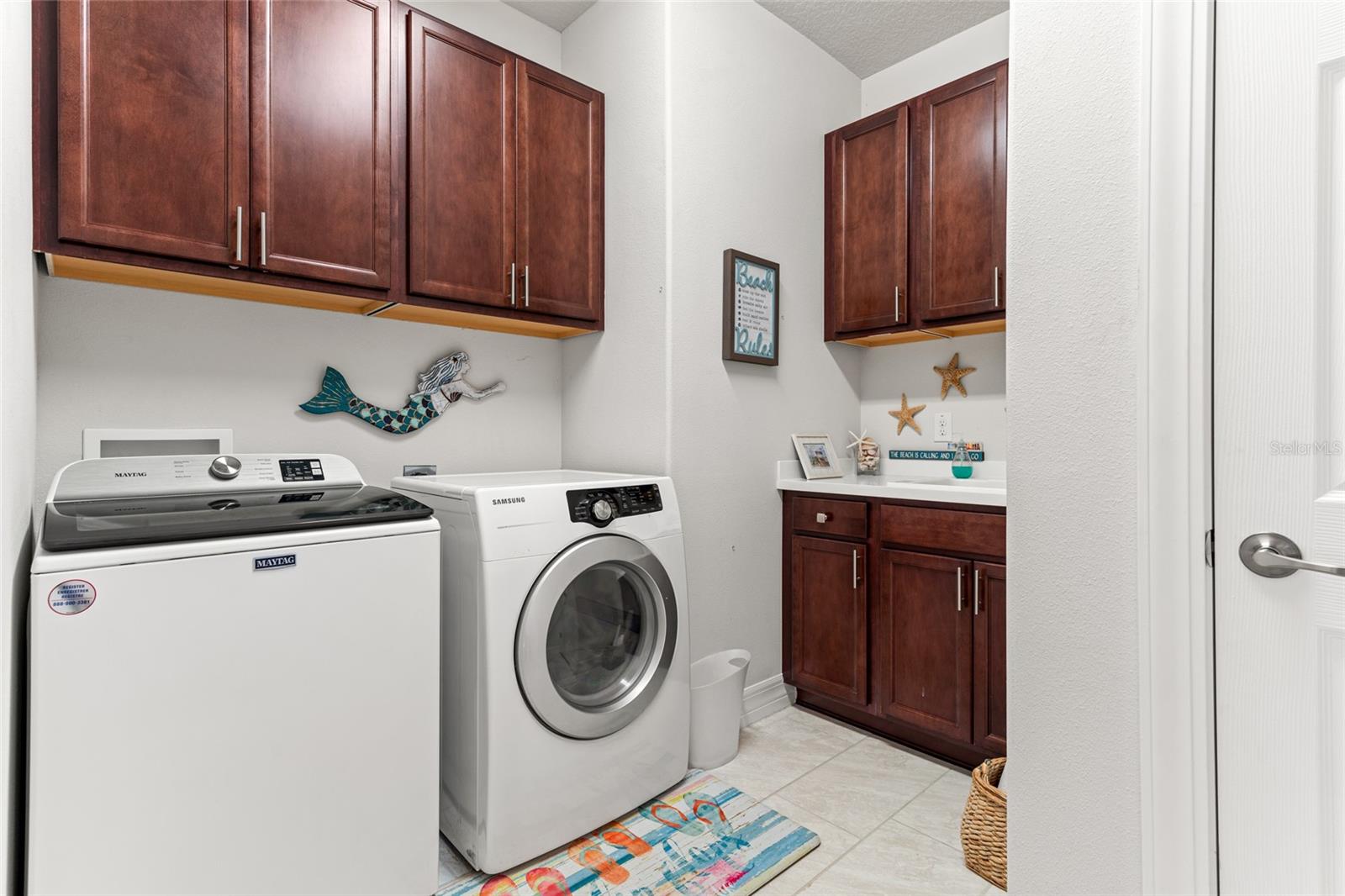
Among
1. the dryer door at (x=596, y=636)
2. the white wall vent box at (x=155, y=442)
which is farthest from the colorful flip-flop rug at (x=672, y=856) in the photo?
the white wall vent box at (x=155, y=442)

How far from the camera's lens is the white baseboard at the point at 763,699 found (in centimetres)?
248

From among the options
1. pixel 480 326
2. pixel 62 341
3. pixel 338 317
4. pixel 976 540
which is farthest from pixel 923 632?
Answer: pixel 62 341

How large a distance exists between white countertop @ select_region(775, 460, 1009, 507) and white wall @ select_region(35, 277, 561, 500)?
1026mm

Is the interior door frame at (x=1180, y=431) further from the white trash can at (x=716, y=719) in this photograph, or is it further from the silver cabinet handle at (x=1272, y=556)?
the white trash can at (x=716, y=719)

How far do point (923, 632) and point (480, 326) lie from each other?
1870 mm

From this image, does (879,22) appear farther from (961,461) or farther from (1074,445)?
(1074,445)

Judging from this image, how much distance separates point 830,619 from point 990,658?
61cm

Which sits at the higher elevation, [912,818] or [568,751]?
[568,751]

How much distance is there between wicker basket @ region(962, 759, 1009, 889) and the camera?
1581mm

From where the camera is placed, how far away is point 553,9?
2520 millimetres

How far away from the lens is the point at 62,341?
5.49 feet

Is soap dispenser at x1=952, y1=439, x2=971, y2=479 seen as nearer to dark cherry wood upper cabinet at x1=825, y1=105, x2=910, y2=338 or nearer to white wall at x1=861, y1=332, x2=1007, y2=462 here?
white wall at x1=861, y1=332, x2=1007, y2=462

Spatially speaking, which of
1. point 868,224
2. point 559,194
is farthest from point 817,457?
point 559,194

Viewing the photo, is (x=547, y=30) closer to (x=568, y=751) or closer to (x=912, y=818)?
(x=568, y=751)
